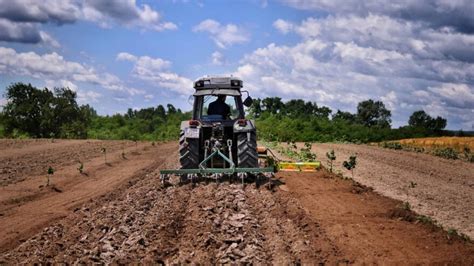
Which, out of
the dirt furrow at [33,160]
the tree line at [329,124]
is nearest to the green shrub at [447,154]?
the tree line at [329,124]

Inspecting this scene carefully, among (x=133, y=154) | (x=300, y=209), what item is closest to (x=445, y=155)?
(x=133, y=154)

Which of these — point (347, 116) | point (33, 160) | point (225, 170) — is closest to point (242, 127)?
point (225, 170)

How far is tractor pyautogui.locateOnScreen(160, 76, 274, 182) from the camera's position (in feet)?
41.4

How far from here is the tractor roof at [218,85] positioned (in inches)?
518

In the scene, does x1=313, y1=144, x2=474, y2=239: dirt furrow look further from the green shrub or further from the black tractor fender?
the black tractor fender

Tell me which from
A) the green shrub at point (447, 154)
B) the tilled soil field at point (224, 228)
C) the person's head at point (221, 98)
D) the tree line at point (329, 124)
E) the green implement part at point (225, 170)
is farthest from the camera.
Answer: the tree line at point (329, 124)

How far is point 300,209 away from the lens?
955 cm

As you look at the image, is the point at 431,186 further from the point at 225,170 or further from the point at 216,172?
the point at 216,172

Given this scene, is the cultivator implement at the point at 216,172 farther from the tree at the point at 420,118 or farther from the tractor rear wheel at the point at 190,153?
the tree at the point at 420,118

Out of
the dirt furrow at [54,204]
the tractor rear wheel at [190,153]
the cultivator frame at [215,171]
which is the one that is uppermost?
the tractor rear wheel at [190,153]

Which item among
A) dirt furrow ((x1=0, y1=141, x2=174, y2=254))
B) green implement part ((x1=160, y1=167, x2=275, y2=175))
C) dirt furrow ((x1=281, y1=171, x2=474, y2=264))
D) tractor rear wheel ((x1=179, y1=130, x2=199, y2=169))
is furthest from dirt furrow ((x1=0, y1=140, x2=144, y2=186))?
dirt furrow ((x1=281, y1=171, x2=474, y2=264))

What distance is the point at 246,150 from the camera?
12.6 m

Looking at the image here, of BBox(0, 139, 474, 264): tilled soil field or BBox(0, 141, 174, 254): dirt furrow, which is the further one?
BBox(0, 141, 174, 254): dirt furrow

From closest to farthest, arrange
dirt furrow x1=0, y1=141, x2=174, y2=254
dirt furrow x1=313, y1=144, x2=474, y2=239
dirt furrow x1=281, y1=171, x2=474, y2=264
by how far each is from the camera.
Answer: dirt furrow x1=281, y1=171, x2=474, y2=264, dirt furrow x1=0, y1=141, x2=174, y2=254, dirt furrow x1=313, y1=144, x2=474, y2=239
